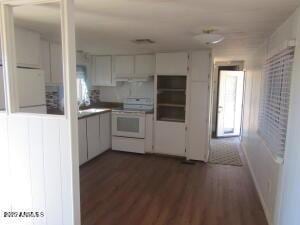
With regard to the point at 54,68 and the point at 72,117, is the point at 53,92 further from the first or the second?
the point at 72,117

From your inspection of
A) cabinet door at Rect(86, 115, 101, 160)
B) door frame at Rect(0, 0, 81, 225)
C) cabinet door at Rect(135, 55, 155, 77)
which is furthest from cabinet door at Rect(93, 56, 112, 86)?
door frame at Rect(0, 0, 81, 225)

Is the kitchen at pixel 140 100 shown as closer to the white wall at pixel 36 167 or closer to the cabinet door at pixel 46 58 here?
the cabinet door at pixel 46 58

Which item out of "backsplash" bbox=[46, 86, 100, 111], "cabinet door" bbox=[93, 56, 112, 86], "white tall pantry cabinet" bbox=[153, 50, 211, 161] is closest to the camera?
"backsplash" bbox=[46, 86, 100, 111]

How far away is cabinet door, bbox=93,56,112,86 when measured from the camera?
17.3ft

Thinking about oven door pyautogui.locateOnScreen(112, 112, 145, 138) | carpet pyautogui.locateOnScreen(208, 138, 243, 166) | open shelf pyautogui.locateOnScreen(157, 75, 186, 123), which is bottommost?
carpet pyautogui.locateOnScreen(208, 138, 243, 166)

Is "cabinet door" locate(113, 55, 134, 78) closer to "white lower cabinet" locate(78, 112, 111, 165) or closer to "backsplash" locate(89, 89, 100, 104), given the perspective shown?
"backsplash" locate(89, 89, 100, 104)

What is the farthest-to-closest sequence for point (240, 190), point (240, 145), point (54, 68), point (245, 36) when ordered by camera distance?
point (240, 145)
point (54, 68)
point (240, 190)
point (245, 36)

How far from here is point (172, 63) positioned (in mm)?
4426

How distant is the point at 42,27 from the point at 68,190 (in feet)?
6.70

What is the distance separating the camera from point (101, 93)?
5.78 metres

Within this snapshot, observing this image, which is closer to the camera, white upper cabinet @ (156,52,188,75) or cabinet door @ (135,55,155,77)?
white upper cabinet @ (156,52,188,75)

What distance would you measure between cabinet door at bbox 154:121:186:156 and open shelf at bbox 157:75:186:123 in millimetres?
149

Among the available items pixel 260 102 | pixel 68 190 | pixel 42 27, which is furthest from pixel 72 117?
pixel 260 102

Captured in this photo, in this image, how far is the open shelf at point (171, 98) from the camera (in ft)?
15.5
